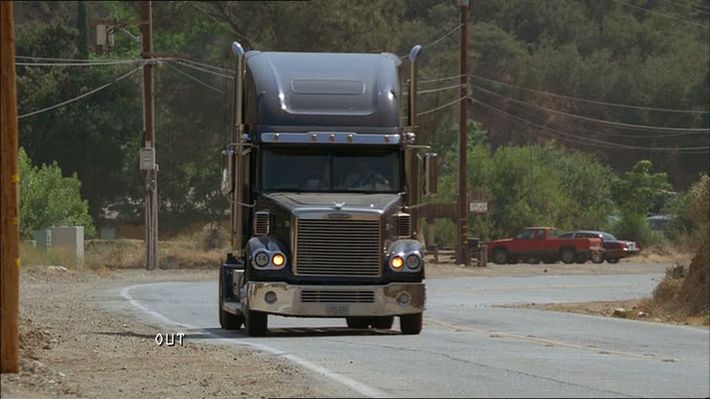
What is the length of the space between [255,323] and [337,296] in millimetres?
1860

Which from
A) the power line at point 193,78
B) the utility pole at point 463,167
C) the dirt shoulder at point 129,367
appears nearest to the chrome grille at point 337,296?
the dirt shoulder at point 129,367

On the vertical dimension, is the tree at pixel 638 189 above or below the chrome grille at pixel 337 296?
above

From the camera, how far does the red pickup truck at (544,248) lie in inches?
2512

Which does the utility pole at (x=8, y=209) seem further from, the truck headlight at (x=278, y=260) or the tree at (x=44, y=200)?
the tree at (x=44, y=200)

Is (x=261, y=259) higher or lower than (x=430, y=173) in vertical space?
lower

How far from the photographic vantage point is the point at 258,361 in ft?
61.2

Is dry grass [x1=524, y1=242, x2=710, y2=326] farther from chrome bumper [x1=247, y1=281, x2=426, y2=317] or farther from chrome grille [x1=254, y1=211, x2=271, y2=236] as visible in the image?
chrome grille [x1=254, y1=211, x2=271, y2=236]

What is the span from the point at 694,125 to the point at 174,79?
102ft

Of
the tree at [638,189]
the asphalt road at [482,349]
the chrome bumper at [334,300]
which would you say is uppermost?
the tree at [638,189]

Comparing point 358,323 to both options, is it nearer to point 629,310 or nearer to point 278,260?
point 278,260

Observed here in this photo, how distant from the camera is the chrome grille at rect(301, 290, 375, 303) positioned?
21.3 metres

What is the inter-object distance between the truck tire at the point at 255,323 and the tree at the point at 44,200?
1395 inches

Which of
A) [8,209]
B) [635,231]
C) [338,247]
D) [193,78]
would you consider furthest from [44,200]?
[8,209]

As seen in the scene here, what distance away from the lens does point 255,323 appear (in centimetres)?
2259
